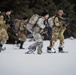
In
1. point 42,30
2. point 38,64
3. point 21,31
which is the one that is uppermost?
point 42,30

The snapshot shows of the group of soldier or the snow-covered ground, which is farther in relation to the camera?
the group of soldier

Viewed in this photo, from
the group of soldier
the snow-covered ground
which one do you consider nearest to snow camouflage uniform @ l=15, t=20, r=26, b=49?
the group of soldier

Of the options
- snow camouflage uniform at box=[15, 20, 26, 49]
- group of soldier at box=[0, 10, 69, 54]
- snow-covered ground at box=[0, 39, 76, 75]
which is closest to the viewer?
snow-covered ground at box=[0, 39, 76, 75]

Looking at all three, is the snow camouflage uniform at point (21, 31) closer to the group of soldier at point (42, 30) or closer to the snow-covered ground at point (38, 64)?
the group of soldier at point (42, 30)

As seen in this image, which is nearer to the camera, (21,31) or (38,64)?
(38,64)

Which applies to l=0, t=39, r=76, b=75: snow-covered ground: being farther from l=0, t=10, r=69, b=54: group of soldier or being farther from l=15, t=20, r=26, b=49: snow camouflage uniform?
l=15, t=20, r=26, b=49: snow camouflage uniform

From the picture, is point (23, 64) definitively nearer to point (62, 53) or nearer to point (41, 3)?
point (62, 53)

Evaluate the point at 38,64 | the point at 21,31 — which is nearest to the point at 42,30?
the point at 38,64

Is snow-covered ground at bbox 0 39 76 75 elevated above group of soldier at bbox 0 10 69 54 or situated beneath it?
situated beneath

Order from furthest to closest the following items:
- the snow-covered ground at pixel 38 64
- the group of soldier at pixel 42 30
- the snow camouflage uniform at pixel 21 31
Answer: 1. the snow camouflage uniform at pixel 21 31
2. the group of soldier at pixel 42 30
3. the snow-covered ground at pixel 38 64

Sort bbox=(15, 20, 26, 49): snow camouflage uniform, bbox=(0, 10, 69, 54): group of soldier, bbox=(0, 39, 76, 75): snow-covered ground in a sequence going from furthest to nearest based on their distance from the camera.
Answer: bbox=(15, 20, 26, 49): snow camouflage uniform
bbox=(0, 10, 69, 54): group of soldier
bbox=(0, 39, 76, 75): snow-covered ground

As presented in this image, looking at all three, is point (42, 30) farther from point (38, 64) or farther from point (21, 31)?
point (21, 31)

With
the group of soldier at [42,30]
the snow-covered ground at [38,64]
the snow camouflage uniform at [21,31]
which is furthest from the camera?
the snow camouflage uniform at [21,31]

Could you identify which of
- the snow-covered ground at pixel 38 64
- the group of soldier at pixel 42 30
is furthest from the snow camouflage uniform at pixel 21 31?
the snow-covered ground at pixel 38 64
